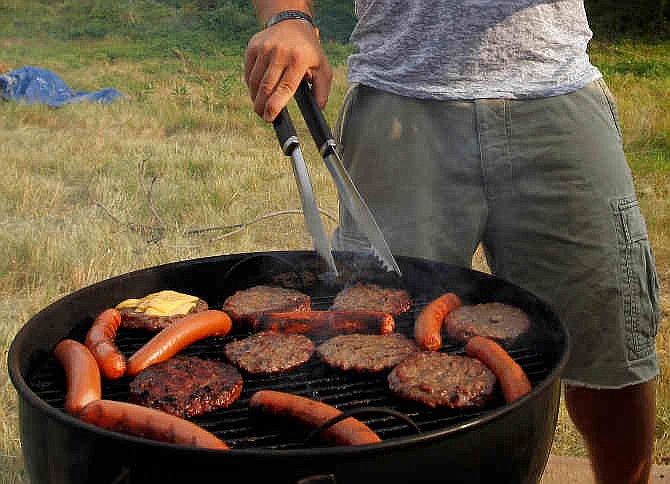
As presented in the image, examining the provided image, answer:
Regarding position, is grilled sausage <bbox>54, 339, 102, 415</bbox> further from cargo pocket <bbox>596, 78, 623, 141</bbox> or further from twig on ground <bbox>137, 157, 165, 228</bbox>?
twig on ground <bbox>137, 157, 165, 228</bbox>

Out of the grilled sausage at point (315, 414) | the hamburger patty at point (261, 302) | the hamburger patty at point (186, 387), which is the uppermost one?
the grilled sausage at point (315, 414)

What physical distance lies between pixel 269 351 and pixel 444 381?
0.49m

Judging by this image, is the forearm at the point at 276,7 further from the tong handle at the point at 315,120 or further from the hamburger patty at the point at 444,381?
the hamburger patty at the point at 444,381

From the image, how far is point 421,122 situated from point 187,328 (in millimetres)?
1004

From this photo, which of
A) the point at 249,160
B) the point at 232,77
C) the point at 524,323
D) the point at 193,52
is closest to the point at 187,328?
the point at 524,323

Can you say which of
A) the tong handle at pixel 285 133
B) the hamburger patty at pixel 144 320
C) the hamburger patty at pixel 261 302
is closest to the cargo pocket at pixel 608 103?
the tong handle at pixel 285 133

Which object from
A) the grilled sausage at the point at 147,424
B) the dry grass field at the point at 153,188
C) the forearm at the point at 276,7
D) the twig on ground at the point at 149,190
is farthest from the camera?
the twig on ground at the point at 149,190

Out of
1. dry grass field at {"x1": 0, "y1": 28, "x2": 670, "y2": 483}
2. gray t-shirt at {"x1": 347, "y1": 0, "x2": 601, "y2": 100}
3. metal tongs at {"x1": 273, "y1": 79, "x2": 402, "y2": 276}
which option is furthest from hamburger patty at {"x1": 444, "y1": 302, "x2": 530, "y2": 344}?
dry grass field at {"x1": 0, "y1": 28, "x2": 670, "y2": 483}

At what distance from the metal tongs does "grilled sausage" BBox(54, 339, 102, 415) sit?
0.70 meters

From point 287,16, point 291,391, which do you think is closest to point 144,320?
point 291,391

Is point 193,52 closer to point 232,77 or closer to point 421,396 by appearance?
point 232,77

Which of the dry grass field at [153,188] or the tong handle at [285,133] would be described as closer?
the tong handle at [285,133]

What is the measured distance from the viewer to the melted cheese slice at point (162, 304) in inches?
78.3

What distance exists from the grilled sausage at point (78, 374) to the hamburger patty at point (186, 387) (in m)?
0.11
